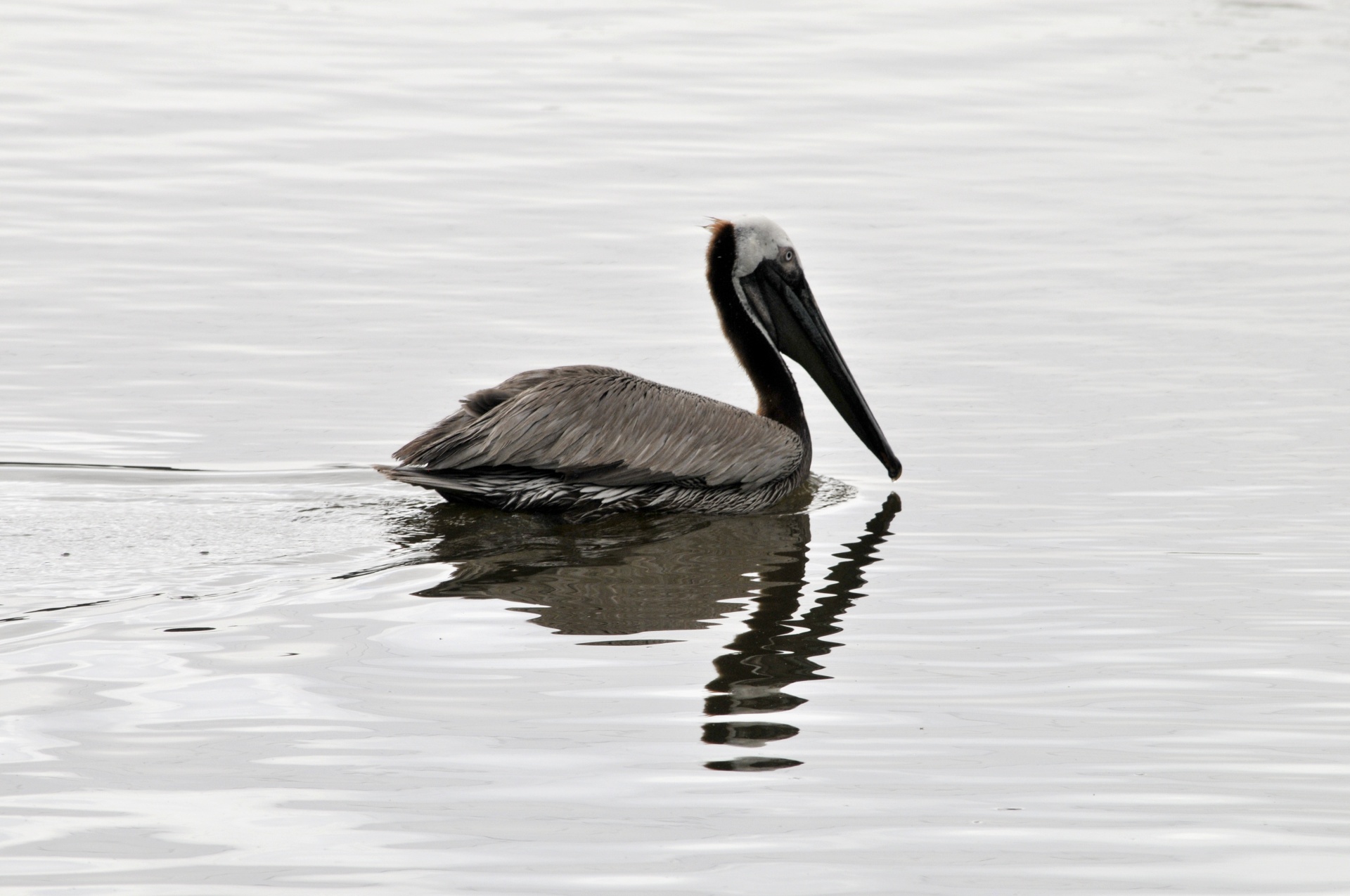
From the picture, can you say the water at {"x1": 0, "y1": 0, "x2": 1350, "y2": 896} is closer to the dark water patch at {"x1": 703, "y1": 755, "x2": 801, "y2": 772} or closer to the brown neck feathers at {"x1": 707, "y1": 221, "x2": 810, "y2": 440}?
the dark water patch at {"x1": 703, "y1": 755, "x2": 801, "y2": 772}

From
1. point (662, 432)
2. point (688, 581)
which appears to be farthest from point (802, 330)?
point (688, 581)

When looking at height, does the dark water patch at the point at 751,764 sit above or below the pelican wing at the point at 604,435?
below

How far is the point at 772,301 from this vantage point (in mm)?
7336

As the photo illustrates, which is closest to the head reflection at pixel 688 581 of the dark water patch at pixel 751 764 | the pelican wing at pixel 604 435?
the dark water patch at pixel 751 764

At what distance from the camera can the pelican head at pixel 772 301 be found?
23.9ft

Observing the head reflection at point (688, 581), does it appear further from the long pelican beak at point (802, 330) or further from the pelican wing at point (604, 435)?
the long pelican beak at point (802, 330)

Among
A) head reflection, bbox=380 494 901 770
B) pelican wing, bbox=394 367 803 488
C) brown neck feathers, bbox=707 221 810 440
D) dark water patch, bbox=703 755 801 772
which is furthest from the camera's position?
brown neck feathers, bbox=707 221 810 440

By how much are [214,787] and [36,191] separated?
24.8 ft

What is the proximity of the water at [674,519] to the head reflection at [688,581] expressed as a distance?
25 mm

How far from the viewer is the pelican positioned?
6293 mm

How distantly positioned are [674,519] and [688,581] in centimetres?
93

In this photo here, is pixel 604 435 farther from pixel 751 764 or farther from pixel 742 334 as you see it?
pixel 751 764

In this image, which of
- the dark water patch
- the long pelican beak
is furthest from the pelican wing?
the dark water patch

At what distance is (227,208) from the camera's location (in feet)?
34.0
